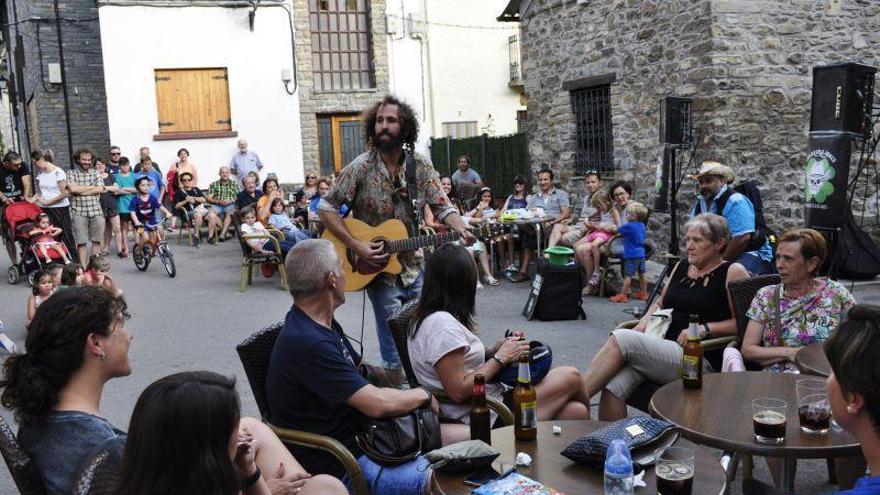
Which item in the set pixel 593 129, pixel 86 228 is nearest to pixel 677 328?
pixel 593 129

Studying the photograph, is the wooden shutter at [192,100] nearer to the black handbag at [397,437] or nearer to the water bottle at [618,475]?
the black handbag at [397,437]

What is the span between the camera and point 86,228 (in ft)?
37.9

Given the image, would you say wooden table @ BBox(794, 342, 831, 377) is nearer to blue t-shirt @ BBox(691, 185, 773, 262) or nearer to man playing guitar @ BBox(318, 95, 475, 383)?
man playing guitar @ BBox(318, 95, 475, 383)

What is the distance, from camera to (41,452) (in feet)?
7.41

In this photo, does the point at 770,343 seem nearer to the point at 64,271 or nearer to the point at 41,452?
the point at 41,452

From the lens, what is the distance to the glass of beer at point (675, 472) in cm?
241

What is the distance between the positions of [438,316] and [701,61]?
7718 millimetres

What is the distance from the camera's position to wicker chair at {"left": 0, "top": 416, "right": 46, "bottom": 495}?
222 centimetres

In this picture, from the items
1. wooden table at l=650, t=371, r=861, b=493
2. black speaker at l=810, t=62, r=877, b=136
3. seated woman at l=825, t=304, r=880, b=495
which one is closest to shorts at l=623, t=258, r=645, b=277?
black speaker at l=810, t=62, r=877, b=136

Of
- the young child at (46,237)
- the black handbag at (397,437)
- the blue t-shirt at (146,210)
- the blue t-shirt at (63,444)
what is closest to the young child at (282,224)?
the blue t-shirt at (146,210)

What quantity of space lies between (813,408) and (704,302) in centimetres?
170

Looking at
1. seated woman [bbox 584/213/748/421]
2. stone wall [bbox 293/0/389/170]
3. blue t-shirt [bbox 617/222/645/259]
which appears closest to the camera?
seated woman [bbox 584/213/748/421]

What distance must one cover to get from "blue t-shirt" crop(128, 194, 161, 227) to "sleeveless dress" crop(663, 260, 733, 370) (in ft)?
32.4

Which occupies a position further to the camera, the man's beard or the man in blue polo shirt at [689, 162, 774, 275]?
the man in blue polo shirt at [689, 162, 774, 275]
